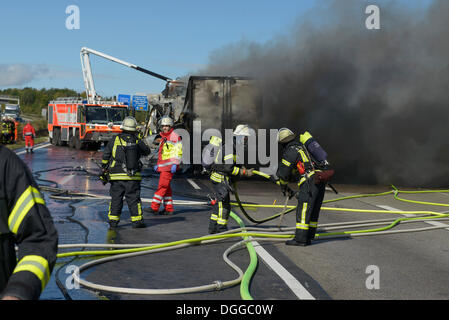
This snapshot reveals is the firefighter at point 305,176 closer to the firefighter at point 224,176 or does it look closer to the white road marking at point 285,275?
the white road marking at point 285,275

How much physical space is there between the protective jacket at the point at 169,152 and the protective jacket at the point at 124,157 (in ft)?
4.58

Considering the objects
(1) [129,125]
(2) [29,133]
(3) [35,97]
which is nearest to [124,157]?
(1) [129,125]

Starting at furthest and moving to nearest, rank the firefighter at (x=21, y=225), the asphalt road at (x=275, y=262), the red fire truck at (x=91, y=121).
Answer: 1. the red fire truck at (x=91, y=121)
2. the asphalt road at (x=275, y=262)
3. the firefighter at (x=21, y=225)

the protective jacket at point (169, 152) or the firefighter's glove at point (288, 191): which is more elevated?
the protective jacket at point (169, 152)

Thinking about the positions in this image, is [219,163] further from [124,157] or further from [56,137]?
[56,137]

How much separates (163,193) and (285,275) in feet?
16.0

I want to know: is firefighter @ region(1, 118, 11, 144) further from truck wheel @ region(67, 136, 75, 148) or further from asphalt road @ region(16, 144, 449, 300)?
truck wheel @ region(67, 136, 75, 148)

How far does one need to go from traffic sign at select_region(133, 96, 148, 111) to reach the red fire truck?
279 cm

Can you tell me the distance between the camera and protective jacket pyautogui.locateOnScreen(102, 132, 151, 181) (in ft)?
29.9

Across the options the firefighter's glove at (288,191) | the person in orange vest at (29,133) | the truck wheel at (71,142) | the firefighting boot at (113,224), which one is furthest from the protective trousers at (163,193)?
the truck wheel at (71,142)

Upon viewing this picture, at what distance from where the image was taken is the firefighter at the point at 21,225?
2.33 m

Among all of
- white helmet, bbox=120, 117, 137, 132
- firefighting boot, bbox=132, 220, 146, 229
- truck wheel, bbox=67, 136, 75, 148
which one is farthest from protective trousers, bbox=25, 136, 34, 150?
firefighting boot, bbox=132, 220, 146, 229
